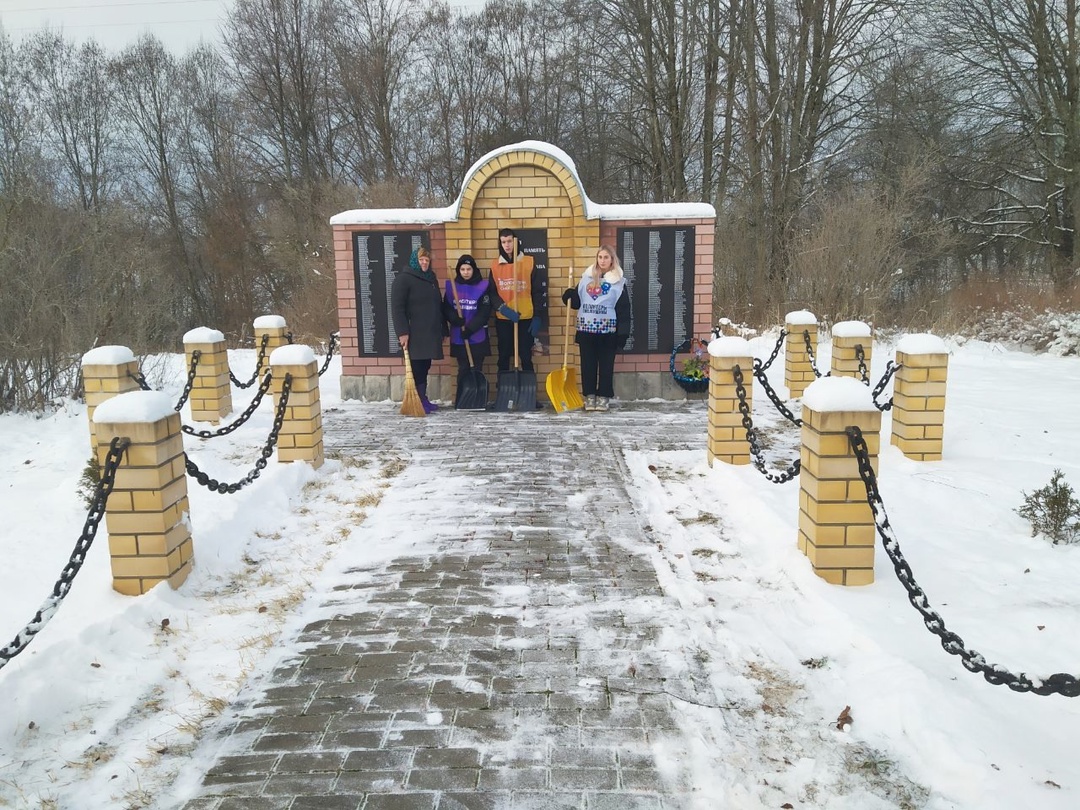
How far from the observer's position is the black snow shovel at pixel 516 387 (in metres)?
8.81

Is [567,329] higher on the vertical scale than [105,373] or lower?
higher

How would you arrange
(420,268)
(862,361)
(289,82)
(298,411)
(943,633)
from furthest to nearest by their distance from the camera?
(289,82) → (420,268) → (862,361) → (298,411) → (943,633)

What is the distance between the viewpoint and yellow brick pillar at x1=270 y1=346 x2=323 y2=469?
19.9 feet

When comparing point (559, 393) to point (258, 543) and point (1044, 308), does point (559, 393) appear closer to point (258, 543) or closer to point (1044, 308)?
point (258, 543)

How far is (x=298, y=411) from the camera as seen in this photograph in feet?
19.9

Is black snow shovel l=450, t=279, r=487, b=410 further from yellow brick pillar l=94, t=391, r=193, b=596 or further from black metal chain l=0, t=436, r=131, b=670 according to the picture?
black metal chain l=0, t=436, r=131, b=670

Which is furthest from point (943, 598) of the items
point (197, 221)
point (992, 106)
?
point (197, 221)

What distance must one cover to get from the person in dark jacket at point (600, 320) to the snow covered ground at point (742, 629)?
2434 mm

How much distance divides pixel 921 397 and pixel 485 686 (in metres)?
4.52

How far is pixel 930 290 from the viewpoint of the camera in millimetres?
18156

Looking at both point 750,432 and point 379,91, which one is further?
point 379,91

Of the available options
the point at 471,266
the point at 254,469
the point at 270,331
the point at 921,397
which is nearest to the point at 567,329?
the point at 471,266

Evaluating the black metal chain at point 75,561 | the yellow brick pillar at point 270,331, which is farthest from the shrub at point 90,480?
the yellow brick pillar at point 270,331

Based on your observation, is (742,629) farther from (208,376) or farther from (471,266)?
(208,376)
